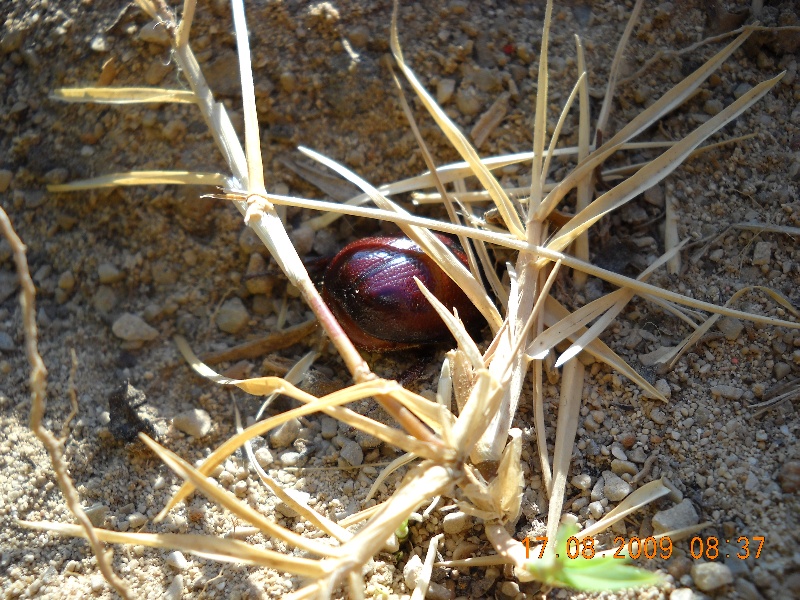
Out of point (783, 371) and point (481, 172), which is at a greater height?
point (481, 172)

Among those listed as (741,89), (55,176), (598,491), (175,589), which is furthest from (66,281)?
(741,89)

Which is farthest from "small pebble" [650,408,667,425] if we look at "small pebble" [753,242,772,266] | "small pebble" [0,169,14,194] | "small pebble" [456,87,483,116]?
"small pebble" [0,169,14,194]

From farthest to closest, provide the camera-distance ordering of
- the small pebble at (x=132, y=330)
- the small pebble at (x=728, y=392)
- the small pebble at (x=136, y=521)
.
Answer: the small pebble at (x=132, y=330), the small pebble at (x=136, y=521), the small pebble at (x=728, y=392)

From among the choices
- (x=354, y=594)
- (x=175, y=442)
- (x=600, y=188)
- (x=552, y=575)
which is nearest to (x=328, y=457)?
(x=175, y=442)

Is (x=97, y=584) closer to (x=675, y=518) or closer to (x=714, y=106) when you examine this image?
(x=675, y=518)

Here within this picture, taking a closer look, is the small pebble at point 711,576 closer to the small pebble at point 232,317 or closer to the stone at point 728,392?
the stone at point 728,392

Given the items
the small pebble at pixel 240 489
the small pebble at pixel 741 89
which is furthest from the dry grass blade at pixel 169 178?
the small pebble at pixel 741 89
